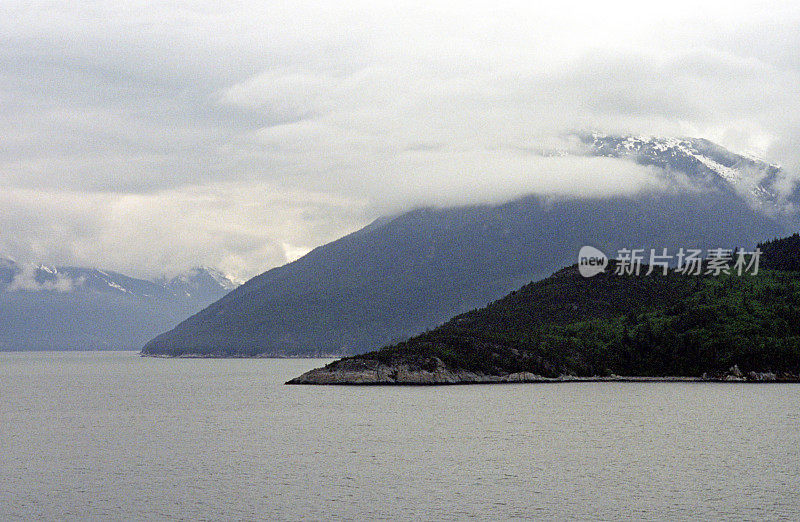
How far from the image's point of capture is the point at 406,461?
95.1 meters

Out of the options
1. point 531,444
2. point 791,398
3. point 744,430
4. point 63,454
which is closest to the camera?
point 63,454

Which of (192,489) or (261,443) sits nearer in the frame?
(192,489)

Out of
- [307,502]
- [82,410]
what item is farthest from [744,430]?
[82,410]

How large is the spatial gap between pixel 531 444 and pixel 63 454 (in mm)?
51258

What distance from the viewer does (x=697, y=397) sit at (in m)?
177

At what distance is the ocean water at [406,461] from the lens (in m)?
71.7

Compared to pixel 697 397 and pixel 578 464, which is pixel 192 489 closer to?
pixel 578 464

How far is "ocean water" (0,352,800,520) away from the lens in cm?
7169

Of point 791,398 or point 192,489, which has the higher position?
point 791,398

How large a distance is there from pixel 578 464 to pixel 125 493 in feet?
140

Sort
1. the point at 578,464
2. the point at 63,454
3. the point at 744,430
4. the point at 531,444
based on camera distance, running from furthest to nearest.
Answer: the point at 744,430
the point at 531,444
the point at 63,454
the point at 578,464

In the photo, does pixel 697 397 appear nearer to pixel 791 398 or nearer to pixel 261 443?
pixel 791 398

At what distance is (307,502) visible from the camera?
73500mm

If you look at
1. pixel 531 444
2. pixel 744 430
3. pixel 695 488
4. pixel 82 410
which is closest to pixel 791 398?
pixel 744 430
